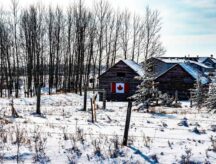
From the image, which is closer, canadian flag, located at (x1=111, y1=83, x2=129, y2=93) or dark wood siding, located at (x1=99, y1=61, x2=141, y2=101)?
dark wood siding, located at (x1=99, y1=61, x2=141, y2=101)

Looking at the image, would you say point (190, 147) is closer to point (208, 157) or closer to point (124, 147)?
point (208, 157)

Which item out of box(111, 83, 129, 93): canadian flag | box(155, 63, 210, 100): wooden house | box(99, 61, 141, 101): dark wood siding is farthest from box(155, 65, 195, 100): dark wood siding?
box(111, 83, 129, 93): canadian flag

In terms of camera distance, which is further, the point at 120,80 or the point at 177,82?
the point at 177,82

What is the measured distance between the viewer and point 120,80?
44.5 meters

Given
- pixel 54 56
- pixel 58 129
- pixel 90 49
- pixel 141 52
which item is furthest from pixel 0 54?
pixel 58 129

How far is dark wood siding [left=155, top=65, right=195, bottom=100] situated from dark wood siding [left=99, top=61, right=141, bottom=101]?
12.0 ft

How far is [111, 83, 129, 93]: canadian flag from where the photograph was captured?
44094mm

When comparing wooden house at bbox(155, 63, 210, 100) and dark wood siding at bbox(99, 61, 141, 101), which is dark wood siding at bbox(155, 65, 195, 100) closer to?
wooden house at bbox(155, 63, 210, 100)

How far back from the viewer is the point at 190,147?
9875 mm

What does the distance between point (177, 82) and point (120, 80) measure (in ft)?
24.5

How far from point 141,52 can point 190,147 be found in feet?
172

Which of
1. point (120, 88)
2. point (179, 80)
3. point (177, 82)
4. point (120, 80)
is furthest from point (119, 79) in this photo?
point (179, 80)

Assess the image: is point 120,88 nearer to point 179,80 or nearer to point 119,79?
point 119,79

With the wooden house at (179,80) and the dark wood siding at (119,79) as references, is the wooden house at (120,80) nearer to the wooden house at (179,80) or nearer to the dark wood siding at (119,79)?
the dark wood siding at (119,79)
